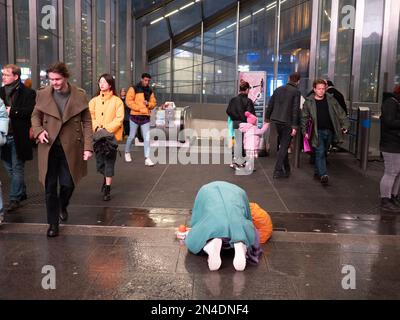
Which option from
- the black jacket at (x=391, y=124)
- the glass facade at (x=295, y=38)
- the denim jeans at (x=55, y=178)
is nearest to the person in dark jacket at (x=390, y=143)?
the black jacket at (x=391, y=124)

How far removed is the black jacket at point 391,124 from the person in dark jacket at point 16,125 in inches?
177

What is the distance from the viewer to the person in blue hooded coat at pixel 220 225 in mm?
4277

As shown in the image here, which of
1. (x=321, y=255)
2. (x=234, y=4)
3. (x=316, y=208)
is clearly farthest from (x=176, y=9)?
(x=321, y=255)

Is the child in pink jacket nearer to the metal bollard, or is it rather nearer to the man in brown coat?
the metal bollard

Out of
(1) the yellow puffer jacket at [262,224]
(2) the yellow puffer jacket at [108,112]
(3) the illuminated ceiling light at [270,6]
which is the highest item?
(3) the illuminated ceiling light at [270,6]

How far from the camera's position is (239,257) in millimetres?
4246

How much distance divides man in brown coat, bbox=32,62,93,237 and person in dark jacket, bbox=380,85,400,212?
374cm

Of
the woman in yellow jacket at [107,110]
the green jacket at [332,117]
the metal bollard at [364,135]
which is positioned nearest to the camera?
the woman in yellow jacket at [107,110]

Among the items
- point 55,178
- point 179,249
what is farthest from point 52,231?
point 179,249

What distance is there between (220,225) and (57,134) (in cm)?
202

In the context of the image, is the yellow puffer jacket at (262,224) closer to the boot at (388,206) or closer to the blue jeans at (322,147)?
the boot at (388,206)

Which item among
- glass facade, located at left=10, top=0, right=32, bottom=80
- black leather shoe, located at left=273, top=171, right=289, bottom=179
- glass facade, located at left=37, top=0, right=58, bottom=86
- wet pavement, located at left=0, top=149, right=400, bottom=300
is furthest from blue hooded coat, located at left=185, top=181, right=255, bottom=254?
glass facade, located at left=37, top=0, right=58, bottom=86

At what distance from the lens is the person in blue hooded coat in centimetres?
428

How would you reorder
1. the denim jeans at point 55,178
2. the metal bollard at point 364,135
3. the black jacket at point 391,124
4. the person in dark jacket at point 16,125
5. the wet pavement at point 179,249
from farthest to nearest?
the metal bollard at point 364,135 → the black jacket at point 391,124 → the person in dark jacket at point 16,125 → the denim jeans at point 55,178 → the wet pavement at point 179,249
